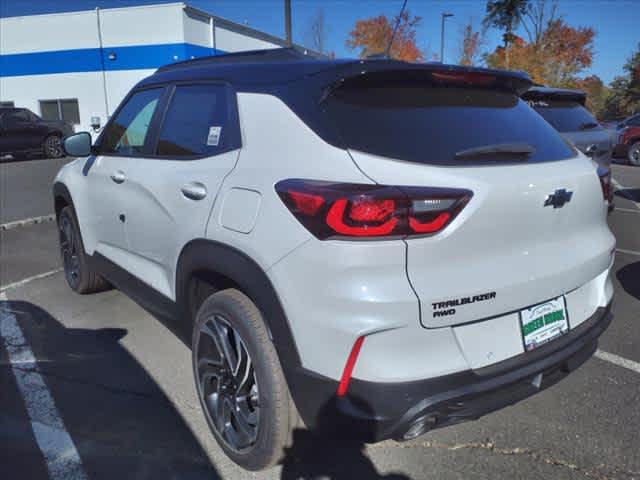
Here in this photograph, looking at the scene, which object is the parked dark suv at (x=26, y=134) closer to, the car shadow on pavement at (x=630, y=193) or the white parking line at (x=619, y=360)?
the car shadow on pavement at (x=630, y=193)

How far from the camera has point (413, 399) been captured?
5.94 ft

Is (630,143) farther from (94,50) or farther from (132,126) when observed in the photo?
(94,50)

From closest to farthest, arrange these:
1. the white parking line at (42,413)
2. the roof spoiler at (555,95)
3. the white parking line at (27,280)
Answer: the white parking line at (42,413) → the white parking line at (27,280) → the roof spoiler at (555,95)

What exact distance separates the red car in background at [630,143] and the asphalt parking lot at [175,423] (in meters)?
13.6

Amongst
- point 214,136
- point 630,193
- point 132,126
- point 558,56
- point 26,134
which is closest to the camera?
point 214,136

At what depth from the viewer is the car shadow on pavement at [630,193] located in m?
9.45

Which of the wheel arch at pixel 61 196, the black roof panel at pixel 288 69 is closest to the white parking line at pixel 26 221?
the wheel arch at pixel 61 196

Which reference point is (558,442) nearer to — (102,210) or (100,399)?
(100,399)

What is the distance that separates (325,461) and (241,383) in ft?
1.84

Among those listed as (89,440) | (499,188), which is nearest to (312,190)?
(499,188)

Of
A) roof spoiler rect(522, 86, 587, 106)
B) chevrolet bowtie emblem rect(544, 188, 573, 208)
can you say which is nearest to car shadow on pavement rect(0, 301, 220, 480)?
chevrolet bowtie emblem rect(544, 188, 573, 208)

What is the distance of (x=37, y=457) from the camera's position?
8.01 ft

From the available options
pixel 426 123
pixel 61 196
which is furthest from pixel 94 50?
pixel 426 123

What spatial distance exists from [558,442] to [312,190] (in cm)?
179
